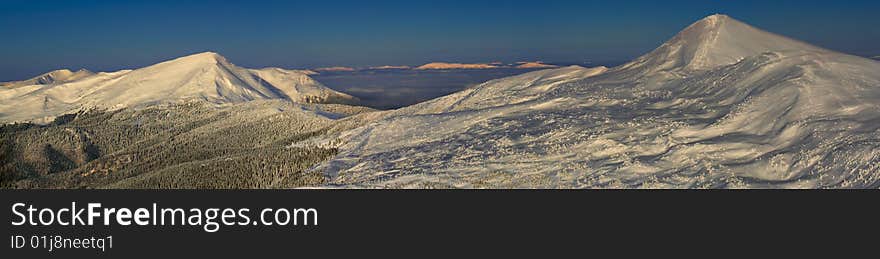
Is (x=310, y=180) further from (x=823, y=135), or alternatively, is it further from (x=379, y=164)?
(x=823, y=135)

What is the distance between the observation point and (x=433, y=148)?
11919 cm

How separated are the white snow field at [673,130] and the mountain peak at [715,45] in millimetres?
402

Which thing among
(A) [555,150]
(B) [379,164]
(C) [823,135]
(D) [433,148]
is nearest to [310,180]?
(B) [379,164]

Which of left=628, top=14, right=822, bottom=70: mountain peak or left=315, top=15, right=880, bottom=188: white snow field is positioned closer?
left=315, top=15, right=880, bottom=188: white snow field

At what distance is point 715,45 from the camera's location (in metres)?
148

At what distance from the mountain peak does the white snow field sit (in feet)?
1.32

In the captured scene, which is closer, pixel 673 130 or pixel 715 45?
pixel 673 130

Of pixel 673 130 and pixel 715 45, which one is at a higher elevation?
pixel 715 45

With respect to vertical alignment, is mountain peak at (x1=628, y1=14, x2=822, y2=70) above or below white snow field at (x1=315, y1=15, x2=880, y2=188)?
above

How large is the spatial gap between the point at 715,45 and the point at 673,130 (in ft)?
201

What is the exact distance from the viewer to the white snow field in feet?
246

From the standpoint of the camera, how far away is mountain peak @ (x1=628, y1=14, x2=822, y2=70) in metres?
142

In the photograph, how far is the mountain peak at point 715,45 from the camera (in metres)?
142

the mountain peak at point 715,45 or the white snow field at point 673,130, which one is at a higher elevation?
the mountain peak at point 715,45
